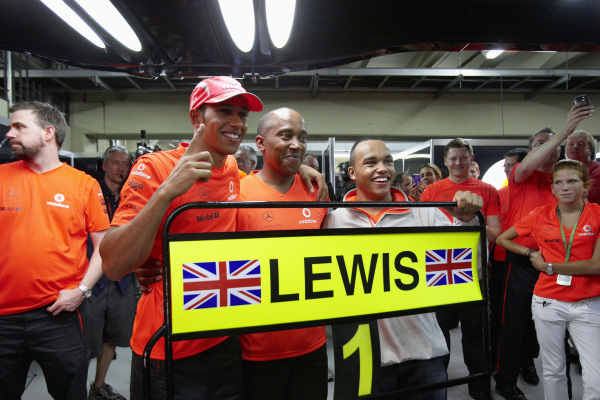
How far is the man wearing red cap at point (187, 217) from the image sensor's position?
106 centimetres

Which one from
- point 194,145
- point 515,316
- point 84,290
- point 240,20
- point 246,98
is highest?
point 240,20

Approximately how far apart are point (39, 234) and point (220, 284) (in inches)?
53.7

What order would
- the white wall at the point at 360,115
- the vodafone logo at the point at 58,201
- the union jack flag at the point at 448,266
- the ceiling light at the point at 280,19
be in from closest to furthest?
the union jack flag at the point at 448,266 → the ceiling light at the point at 280,19 → the vodafone logo at the point at 58,201 → the white wall at the point at 360,115

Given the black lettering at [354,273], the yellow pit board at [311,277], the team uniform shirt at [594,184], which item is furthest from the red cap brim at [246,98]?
the team uniform shirt at [594,184]

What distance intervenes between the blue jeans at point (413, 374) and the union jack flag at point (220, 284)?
27.9 inches

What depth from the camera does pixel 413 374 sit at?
1.42 metres

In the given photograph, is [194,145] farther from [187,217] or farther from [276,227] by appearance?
[276,227]

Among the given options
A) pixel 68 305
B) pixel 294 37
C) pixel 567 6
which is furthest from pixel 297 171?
pixel 567 6

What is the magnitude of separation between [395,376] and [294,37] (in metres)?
1.69

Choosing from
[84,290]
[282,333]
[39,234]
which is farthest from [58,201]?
[282,333]

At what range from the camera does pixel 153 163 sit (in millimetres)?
1286

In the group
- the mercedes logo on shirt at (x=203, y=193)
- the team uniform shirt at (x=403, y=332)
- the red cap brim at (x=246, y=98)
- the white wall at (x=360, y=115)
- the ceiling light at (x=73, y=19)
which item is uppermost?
the white wall at (x=360, y=115)

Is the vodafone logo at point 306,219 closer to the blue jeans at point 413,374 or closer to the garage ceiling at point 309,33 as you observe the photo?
the blue jeans at point 413,374

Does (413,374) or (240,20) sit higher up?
(240,20)
